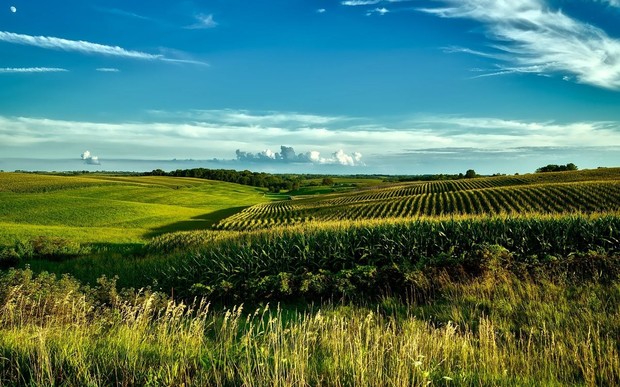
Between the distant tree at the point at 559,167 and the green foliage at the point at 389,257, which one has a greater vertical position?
the distant tree at the point at 559,167

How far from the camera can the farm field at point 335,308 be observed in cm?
571

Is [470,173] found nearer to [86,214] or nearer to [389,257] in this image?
[86,214]

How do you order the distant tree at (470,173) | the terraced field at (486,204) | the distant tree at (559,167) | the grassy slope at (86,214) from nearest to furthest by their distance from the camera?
the grassy slope at (86,214) < the terraced field at (486,204) < the distant tree at (559,167) < the distant tree at (470,173)

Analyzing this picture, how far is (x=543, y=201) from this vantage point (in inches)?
1831

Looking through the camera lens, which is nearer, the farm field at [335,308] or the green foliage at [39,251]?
the farm field at [335,308]

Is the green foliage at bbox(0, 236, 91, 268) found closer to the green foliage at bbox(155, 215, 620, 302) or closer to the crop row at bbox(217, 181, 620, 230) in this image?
the green foliage at bbox(155, 215, 620, 302)

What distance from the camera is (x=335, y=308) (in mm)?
11570

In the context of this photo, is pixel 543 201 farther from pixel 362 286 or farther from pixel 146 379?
pixel 146 379

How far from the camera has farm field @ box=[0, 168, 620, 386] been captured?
5707 mm

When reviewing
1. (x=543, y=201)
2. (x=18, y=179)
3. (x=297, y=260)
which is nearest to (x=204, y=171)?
(x=18, y=179)

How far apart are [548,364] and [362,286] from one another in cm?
737

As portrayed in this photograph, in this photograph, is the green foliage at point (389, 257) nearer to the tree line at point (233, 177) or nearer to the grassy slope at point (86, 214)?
the grassy slope at point (86, 214)

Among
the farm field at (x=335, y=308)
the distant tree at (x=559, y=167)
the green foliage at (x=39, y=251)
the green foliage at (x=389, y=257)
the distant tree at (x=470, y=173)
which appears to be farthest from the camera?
the distant tree at (x=470, y=173)

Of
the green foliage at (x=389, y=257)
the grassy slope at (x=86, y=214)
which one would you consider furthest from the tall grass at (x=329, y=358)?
the grassy slope at (x=86, y=214)
